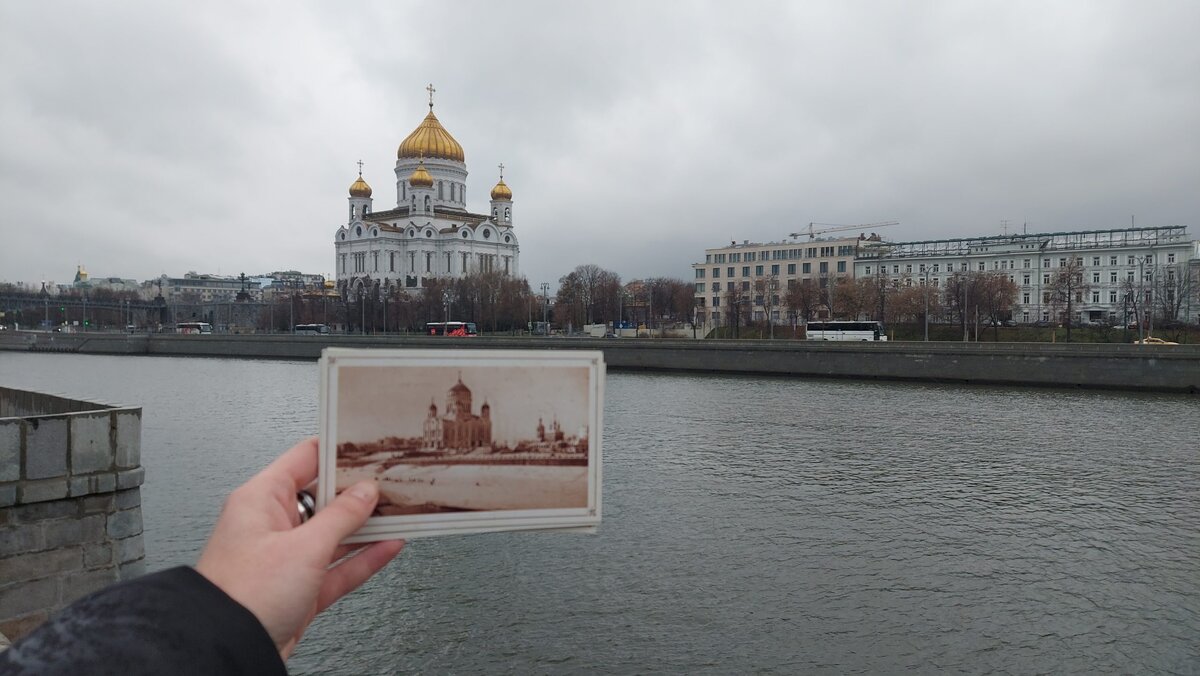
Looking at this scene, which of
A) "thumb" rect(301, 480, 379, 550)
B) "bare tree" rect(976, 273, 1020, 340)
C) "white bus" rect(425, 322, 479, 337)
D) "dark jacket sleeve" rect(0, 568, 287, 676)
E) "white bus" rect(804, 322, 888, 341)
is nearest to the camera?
"dark jacket sleeve" rect(0, 568, 287, 676)

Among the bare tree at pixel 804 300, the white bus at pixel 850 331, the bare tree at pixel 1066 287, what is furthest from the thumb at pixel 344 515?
the bare tree at pixel 804 300

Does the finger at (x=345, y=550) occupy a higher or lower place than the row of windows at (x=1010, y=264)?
lower

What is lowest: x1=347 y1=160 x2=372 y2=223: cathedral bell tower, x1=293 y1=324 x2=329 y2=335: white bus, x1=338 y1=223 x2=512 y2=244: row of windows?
x1=293 y1=324 x2=329 y2=335: white bus

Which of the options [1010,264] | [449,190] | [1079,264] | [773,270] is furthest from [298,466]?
[449,190]

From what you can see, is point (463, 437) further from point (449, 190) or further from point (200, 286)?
point (200, 286)

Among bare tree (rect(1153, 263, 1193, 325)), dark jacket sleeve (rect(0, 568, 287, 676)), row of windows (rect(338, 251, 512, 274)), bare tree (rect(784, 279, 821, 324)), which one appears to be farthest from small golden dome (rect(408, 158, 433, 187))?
dark jacket sleeve (rect(0, 568, 287, 676))

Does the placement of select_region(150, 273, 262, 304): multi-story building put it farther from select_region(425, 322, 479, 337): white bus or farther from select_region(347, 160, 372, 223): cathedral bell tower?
select_region(425, 322, 479, 337): white bus

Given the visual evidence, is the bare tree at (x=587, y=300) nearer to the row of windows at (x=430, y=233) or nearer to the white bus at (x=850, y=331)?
the row of windows at (x=430, y=233)
